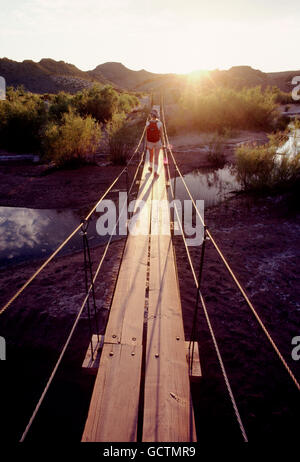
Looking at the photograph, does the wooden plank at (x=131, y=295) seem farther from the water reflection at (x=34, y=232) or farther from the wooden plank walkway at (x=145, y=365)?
the water reflection at (x=34, y=232)

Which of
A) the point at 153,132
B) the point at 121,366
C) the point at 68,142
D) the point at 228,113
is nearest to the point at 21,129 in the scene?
the point at 68,142

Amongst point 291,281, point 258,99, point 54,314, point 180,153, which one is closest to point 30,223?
point 54,314

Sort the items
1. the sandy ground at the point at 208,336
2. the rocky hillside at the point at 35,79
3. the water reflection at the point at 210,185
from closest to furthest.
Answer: the sandy ground at the point at 208,336 < the water reflection at the point at 210,185 < the rocky hillside at the point at 35,79

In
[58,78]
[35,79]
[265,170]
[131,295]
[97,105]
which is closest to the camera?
[131,295]

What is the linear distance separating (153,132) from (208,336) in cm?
479

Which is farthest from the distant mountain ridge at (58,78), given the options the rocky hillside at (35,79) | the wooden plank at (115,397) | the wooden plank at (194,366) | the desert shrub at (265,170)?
the wooden plank at (115,397)

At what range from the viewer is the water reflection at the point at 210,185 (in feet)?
25.4

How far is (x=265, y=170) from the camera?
7523mm

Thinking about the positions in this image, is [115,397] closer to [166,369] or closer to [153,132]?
[166,369]

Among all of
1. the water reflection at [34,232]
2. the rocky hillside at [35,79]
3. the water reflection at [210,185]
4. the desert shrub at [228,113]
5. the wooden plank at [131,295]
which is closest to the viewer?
the wooden plank at [131,295]

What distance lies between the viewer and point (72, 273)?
4402 mm

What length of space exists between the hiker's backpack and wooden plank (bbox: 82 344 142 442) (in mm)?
5263

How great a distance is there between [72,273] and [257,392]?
3042 millimetres

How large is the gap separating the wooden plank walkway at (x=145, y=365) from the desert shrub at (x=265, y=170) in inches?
200
